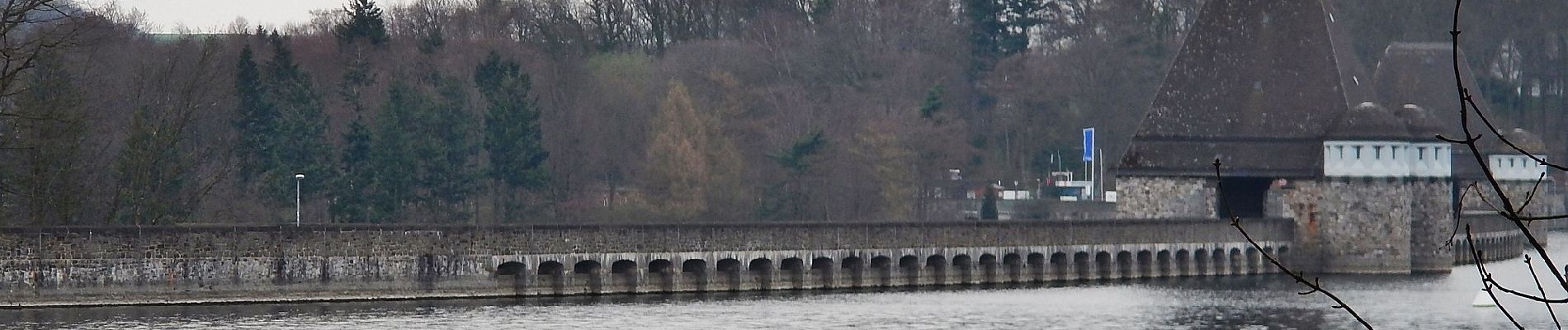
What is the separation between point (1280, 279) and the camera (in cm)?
5288

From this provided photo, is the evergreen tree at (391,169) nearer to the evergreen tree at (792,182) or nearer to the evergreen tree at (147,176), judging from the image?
the evergreen tree at (147,176)

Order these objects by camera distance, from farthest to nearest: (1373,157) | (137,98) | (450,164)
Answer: (450,164) → (1373,157) → (137,98)

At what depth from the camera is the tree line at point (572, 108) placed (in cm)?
4788

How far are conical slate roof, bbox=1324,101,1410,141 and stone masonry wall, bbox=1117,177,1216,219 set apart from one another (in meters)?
3.25

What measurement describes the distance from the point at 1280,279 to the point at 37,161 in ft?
86.1

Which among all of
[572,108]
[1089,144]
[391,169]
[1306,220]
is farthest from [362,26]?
[1306,220]

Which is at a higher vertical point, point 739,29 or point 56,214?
point 739,29

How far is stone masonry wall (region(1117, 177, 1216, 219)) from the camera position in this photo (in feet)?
188

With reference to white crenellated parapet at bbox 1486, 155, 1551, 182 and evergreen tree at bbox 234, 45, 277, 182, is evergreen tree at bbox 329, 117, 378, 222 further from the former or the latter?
white crenellated parapet at bbox 1486, 155, 1551, 182

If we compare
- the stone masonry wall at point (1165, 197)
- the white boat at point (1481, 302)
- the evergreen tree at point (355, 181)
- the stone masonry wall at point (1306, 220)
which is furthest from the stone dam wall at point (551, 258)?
the evergreen tree at point (355, 181)

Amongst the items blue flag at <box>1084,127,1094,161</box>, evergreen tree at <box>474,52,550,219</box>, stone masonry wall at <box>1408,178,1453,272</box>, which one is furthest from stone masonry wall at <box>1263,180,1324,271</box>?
evergreen tree at <box>474,52,550,219</box>

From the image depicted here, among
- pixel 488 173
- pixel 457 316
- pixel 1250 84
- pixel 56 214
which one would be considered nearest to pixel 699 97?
pixel 488 173

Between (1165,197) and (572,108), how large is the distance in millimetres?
19931

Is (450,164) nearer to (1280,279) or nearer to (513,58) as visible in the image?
(513,58)
